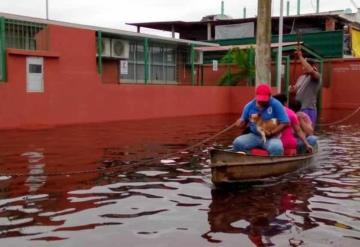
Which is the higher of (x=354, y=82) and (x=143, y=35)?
(x=143, y=35)

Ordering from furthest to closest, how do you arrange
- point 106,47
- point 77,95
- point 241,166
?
1. point 106,47
2. point 77,95
3. point 241,166

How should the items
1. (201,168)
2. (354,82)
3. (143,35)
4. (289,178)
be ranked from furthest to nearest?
(354,82) → (143,35) → (201,168) → (289,178)

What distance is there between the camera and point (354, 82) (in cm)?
3167

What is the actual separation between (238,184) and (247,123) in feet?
4.52

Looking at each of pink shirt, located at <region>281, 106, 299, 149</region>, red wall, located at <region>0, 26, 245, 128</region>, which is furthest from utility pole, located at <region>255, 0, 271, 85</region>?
pink shirt, located at <region>281, 106, 299, 149</region>

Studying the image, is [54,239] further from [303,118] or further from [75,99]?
[75,99]

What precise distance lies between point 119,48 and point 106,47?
0.98 m

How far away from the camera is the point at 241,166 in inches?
280

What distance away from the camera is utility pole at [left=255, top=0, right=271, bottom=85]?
1484cm

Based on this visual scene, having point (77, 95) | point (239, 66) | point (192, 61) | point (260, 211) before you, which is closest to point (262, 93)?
point (260, 211)

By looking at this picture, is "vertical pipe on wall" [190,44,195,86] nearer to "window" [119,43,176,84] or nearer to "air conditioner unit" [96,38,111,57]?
"window" [119,43,176,84]

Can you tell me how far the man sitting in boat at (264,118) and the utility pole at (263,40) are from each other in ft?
23.8

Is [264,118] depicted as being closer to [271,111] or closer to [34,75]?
[271,111]

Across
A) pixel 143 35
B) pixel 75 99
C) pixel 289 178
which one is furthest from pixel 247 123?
pixel 143 35
